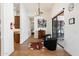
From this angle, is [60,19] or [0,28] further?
[60,19]

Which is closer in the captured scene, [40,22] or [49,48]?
[49,48]

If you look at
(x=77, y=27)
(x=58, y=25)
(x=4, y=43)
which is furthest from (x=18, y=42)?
(x=77, y=27)

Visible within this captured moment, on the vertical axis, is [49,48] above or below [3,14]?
below

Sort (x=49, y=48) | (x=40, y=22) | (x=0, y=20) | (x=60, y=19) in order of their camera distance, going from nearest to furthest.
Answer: (x=0, y=20)
(x=49, y=48)
(x=60, y=19)
(x=40, y=22)

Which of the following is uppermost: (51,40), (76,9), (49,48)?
(76,9)

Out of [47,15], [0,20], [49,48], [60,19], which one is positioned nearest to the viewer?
[0,20]

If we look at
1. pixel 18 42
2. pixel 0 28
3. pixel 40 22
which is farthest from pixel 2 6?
pixel 40 22

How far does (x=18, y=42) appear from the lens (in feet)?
31.0

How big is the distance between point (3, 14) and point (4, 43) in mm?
1005

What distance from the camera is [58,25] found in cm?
924

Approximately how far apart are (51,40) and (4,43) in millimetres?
2977

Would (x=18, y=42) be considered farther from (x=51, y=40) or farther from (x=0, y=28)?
(x=0, y=28)

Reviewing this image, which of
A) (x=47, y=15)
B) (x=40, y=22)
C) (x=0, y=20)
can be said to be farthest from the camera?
(x=40, y=22)

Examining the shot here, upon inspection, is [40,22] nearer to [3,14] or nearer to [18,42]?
[18,42]
